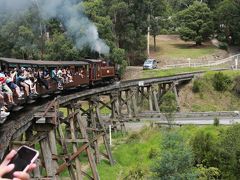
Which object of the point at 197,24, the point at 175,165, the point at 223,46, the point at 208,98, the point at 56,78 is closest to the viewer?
the point at 175,165

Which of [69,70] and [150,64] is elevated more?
[69,70]

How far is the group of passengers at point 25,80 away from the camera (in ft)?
35.6

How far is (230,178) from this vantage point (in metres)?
17.9

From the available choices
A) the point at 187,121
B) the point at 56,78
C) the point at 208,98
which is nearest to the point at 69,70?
the point at 56,78

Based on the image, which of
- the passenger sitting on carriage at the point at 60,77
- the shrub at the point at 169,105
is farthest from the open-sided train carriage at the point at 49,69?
the shrub at the point at 169,105

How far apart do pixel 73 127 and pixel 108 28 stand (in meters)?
27.0

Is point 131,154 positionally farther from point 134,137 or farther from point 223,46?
point 223,46

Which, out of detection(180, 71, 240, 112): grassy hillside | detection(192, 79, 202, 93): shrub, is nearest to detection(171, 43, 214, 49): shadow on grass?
detection(180, 71, 240, 112): grassy hillside

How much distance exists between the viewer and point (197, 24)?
183 feet

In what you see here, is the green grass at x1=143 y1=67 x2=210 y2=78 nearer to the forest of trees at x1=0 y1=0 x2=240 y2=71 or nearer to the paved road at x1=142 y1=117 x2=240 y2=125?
the forest of trees at x1=0 y1=0 x2=240 y2=71

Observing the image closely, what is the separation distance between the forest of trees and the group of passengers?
22.5m

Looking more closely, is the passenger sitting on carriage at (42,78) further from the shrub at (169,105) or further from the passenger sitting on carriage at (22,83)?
the shrub at (169,105)

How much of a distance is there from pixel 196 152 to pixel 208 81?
774 inches

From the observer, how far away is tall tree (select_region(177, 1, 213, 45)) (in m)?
55.8
